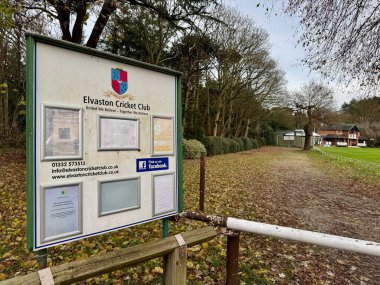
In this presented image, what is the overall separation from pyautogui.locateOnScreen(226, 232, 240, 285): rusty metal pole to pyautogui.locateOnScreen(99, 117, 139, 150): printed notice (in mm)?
1202

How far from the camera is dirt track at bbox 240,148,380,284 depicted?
3508 mm

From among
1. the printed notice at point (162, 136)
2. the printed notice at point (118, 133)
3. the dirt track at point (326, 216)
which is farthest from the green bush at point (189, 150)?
the printed notice at point (118, 133)

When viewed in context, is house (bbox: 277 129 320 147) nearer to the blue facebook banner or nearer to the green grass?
the green grass

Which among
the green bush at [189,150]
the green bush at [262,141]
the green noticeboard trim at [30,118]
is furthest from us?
the green bush at [262,141]

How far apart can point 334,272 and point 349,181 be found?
873 cm

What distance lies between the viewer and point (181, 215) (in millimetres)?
2783

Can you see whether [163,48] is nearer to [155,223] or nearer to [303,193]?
[303,193]

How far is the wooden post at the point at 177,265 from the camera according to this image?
2.28 metres

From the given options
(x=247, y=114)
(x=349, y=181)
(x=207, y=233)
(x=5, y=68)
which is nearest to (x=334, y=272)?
(x=207, y=233)

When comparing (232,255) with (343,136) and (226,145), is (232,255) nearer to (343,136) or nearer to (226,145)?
(226,145)

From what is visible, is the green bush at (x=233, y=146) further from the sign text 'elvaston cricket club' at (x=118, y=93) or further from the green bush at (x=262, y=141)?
the sign text 'elvaston cricket club' at (x=118, y=93)

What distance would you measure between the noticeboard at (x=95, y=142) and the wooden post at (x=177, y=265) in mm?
426

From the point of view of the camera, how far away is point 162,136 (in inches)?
105

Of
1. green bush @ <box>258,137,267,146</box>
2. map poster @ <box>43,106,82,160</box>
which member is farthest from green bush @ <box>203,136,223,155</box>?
Answer: green bush @ <box>258,137,267,146</box>
